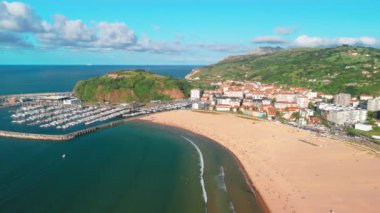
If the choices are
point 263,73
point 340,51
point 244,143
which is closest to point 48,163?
point 244,143

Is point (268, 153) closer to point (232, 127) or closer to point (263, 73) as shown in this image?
point (232, 127)

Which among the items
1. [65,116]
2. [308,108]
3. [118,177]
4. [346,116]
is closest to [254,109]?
[308,108]

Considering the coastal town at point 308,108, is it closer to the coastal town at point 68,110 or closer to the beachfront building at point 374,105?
the beachfront building at point 374,105

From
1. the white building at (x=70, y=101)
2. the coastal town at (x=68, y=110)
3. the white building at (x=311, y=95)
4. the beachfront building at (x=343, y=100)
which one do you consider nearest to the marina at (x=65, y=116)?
the coastal town at (x=68, y=110)

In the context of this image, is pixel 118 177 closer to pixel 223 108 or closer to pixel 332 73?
pixel 223 108

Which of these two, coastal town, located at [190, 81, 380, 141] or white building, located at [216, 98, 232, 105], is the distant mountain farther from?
white building, located at [216, 98, 232, 105]

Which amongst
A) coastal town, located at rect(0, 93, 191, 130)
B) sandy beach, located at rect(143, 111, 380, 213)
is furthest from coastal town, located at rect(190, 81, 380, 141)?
coastal town, located at rect(0, 93, 191, 130)
